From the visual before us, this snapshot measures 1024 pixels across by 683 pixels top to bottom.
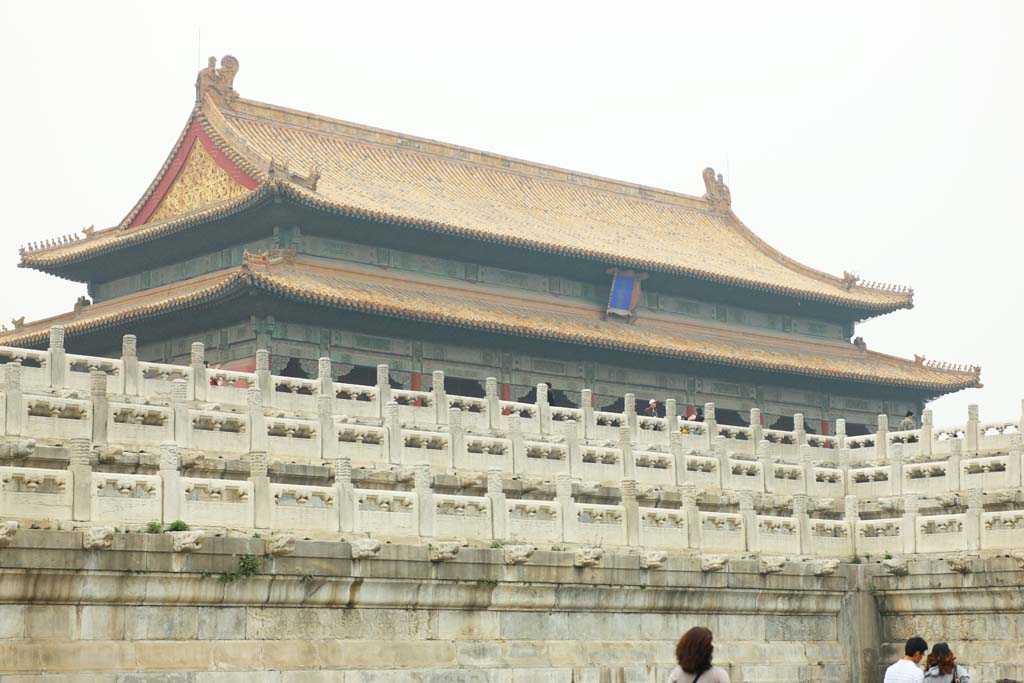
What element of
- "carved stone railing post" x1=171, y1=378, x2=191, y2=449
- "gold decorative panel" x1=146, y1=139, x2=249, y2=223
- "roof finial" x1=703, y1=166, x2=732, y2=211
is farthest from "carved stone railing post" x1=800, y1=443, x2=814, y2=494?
"roof finial" x1=703, y1=166, x2=732, y2=211

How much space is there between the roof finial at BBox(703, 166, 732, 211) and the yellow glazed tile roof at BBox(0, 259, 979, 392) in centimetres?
707

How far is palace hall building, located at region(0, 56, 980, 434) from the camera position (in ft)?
126

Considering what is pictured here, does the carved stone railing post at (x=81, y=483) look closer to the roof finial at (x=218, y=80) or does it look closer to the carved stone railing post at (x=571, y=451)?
the carved stone railing post at (x=571, y=451)

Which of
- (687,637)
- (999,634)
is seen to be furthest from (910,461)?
(687,637)

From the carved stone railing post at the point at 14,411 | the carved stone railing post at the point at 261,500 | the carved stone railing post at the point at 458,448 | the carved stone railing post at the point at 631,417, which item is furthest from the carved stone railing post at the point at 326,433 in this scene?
the carved stone railing post at the point at 631,417

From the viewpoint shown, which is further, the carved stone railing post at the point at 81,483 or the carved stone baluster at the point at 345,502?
the carved stone baluster at the point at 345,502

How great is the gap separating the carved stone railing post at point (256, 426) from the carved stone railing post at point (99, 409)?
2.03 meters

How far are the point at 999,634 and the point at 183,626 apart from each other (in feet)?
40.3

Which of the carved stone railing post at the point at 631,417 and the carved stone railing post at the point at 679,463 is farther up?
the carved stone railing post at the point at 631,417

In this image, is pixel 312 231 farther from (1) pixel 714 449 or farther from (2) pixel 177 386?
(2) pixel 177 386

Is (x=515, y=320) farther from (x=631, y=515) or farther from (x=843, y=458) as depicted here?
(x=631, y=515)

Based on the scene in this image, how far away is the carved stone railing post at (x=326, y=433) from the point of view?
78.6 feet

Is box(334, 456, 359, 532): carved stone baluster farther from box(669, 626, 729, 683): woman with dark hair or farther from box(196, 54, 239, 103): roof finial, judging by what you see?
box(196, 54, 239, 103): roof finial

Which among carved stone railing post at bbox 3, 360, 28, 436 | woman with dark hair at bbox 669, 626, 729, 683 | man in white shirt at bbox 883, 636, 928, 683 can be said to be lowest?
man in white shirt at bbox 883, 636, 928, 683
